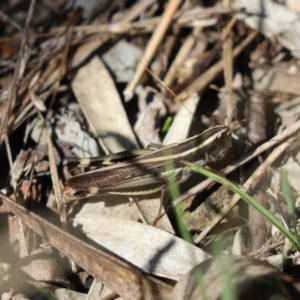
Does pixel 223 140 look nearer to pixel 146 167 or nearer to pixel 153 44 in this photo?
pixel 146 167

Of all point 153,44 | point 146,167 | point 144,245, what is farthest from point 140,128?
point 144,245

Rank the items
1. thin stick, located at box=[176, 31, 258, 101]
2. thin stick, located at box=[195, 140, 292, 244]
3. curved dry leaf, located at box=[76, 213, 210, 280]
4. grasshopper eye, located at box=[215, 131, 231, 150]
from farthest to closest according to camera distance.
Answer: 1. thin stick, located at box=[176, 31, 258, 101]
2. grasshopper eye, located at box=[215, 131, 231, 150]
3. thin stick, located at box=[195, 140, 292, 244]
4. curved dry leaf, located at box=[76, 213, 210, 280]

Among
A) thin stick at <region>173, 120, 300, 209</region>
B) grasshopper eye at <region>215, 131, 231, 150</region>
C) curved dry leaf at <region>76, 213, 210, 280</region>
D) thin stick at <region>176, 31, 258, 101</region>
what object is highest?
thin stick at <region>176, 31, 258, 101</region>

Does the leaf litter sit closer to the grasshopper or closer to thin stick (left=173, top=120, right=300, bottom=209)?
thin stick (left=173, top=120, right=300, bottom=209)

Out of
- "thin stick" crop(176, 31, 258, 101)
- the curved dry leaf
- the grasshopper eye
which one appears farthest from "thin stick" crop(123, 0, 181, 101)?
the curved dry leaf

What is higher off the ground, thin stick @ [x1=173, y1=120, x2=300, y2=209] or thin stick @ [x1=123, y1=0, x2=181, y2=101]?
thin stick @ [x1=123, y1=0, x2=181, y2=101]

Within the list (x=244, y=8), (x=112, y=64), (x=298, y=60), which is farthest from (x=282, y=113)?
(x=112, y=64)

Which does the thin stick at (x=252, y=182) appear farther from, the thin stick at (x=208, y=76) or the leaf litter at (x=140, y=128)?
the thin stick at (x=208, y=76)

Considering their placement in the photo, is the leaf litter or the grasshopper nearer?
the leaf litter

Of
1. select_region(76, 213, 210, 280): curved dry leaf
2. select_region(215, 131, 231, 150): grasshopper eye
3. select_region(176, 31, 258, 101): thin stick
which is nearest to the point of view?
select_region(76, 213, 210, 280): curved dry leaf
